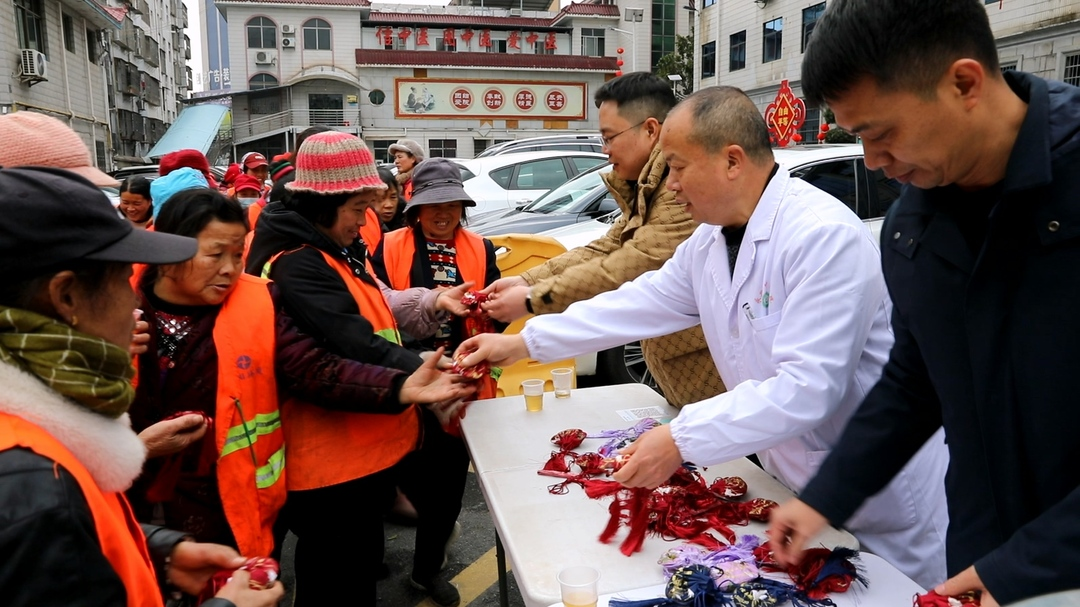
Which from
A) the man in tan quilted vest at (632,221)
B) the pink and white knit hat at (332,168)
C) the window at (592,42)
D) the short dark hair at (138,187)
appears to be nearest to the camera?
the pink and white knit hat at (332,168)

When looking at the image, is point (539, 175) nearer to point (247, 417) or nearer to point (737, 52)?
point (247, 417)

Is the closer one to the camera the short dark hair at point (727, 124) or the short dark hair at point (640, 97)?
the short dark hair at point (727, 124)

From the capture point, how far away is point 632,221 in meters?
3.40

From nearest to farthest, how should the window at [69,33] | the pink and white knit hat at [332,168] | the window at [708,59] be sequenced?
the pink and white knit hat at [332,168] → the window at [69,33] → the window at [708,59]

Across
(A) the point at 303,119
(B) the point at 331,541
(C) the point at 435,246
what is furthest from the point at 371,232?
(A) the point at 303,119

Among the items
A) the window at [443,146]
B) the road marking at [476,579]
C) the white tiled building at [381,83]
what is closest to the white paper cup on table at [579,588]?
the road marking at [476,579]

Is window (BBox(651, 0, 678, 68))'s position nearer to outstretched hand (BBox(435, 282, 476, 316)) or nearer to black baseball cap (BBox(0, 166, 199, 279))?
outstretched hand (BBox(435, 282, 476, 316))

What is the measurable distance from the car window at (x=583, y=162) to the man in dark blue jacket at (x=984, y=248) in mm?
9880

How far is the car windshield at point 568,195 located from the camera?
7.78 m

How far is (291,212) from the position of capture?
275 cm

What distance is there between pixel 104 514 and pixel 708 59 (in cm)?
3554

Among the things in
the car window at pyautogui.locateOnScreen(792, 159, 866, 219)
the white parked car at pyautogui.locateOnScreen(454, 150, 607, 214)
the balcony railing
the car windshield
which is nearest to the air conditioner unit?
the white parked car at pyautogui.locateOnScreen(454, 150, 607, 214)

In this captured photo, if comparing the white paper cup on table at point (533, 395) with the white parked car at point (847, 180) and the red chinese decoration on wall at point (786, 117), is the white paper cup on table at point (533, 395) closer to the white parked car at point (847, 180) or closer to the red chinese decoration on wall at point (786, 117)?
the white parked car at point (847, 180)

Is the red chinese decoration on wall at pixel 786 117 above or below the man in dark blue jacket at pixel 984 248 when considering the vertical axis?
above
